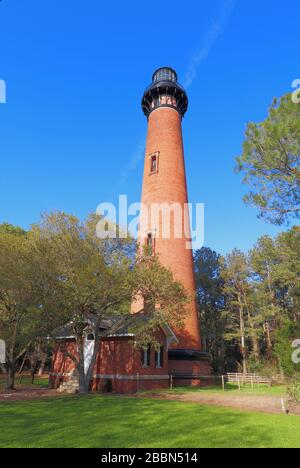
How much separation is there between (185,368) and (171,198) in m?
13.2

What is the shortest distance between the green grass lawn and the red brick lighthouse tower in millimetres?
12191

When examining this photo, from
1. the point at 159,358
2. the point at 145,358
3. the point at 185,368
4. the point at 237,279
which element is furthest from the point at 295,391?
the point at 237,279

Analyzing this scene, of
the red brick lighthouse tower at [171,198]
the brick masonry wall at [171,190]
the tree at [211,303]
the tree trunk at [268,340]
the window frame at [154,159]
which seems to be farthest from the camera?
the tree at [211,303]

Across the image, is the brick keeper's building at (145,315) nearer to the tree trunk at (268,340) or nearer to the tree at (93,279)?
the tree at (93,279)

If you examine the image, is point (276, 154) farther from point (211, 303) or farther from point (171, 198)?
point (211, 303)

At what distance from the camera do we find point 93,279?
17.8 meters

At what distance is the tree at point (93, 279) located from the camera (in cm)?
1864

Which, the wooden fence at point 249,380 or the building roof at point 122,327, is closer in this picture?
the building roof at point 122,327

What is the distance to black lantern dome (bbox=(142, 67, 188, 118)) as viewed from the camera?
109 ft

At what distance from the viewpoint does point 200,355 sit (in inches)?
1048

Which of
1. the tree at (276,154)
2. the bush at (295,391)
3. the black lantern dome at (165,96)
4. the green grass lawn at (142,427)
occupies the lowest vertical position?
the green grass lawn at (142,427)

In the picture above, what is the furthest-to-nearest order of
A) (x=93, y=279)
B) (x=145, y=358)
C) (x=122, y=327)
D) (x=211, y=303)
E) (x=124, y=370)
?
(x=211, y=303), (x=145, y=358), (x=122, y=327), (x=124, y=370), (x=93, y=279)

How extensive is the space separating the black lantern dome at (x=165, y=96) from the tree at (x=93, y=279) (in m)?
17.4

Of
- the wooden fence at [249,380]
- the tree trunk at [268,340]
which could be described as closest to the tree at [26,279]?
the wooden fence at [249,380]
